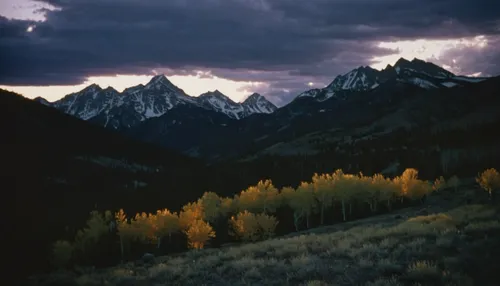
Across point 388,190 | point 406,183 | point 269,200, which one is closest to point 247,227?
point 269,200

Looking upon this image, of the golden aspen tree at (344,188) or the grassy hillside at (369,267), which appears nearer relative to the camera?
the grassy hillside at (369,267)

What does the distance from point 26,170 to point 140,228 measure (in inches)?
Answer: 5468

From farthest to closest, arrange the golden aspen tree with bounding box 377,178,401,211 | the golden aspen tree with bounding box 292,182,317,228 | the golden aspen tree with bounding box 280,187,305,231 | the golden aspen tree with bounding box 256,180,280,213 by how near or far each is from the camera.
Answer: the golden aspen tree with bounding box 256,180,280,213 → the golden aspen tree with bounding box 377,178,401,211 → the golden aspen tree with bounding box 292,182,317,228 → the golden aspen tree with bounding box 280,187,305,231

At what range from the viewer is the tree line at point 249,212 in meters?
74.9

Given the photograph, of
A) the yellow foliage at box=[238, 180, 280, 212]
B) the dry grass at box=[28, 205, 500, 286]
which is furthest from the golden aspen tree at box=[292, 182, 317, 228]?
the dry grass at box=[28, 205, 500, 286]

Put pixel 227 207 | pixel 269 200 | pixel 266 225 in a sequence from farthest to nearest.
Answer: pixel 227 207 → pixel 269 200 → pixel 266 225

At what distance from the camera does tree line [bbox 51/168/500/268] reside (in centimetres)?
7494

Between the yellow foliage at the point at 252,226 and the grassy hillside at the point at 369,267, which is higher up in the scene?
the grassy hillside at the point at 369,267

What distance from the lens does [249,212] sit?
74812mm

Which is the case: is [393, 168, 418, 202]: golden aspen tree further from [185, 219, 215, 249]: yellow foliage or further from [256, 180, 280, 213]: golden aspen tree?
[185, 219, 215, 249]: yellow foliage

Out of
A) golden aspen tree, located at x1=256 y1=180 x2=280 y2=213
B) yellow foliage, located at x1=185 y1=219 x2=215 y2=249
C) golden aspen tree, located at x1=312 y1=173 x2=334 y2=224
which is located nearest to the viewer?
yellow foliage, located at x1=185 y1=219 x2=215 y2=249

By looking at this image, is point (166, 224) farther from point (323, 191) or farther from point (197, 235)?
point (323, 191)

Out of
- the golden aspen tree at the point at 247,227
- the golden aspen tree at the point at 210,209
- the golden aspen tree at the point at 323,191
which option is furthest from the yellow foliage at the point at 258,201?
the golden aspen tree at the point at 247,227

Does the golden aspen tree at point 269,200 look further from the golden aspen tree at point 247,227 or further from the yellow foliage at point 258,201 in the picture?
the golden aspen tree at point 247,227
